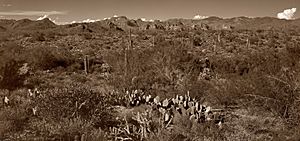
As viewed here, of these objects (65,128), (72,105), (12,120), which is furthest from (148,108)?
(12,120)

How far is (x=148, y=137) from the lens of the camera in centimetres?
901

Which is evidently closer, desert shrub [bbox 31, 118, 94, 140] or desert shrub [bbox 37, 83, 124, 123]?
desert shrub [bbox 31, 118, 94, 140]

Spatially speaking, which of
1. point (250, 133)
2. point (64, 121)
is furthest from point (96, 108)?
point (250, 133)

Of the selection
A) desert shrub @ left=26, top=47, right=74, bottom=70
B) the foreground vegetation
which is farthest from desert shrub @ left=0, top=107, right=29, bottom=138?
desert shrub @ left=26, top=47, right=74, bottom=70

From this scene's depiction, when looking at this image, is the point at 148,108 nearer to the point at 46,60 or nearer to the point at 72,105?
the point at 72,105

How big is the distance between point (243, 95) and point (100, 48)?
66.3ft

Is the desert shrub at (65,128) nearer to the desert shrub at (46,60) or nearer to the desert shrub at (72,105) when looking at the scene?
the desert shrub at (72,105)

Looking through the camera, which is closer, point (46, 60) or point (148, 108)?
point (148, 108)

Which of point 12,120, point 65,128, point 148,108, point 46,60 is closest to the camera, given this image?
point 65,128

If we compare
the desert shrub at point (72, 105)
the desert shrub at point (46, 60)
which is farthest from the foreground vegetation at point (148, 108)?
the desert shrub at point (46, 60)

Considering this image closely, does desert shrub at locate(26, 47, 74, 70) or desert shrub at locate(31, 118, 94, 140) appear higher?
desert shrub at locate(26, 47, 74, 70)

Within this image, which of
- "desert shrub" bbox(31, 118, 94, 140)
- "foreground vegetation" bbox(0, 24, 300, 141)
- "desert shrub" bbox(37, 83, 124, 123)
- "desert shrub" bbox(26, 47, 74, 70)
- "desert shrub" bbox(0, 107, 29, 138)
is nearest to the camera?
"desert shrub" bbox(31, 118, 94, 140)

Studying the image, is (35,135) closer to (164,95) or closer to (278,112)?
(164,95)

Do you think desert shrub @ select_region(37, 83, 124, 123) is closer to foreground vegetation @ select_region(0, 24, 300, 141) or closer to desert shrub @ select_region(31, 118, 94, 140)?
foreground vegetation @ select_region(0, 24, 300, 141)
